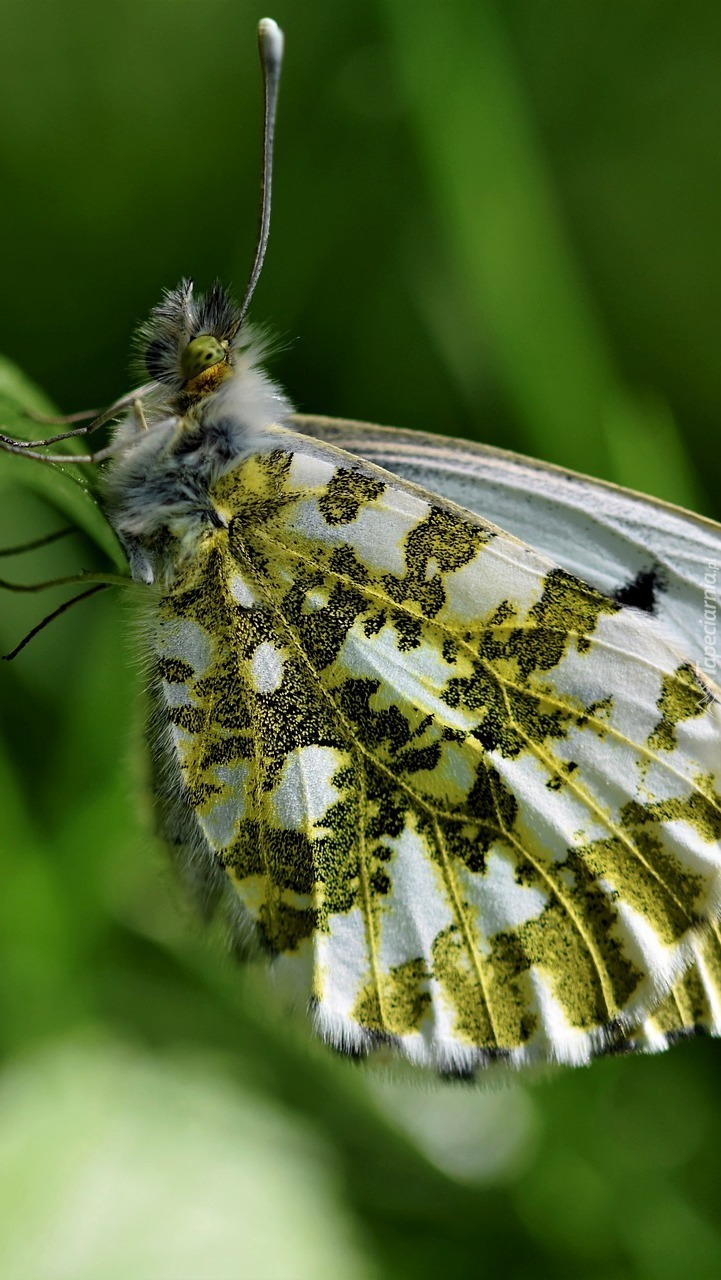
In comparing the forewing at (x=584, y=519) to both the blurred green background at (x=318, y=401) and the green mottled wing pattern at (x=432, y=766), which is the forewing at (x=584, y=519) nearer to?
the green mottled wing pattern at (x=432, y=766)

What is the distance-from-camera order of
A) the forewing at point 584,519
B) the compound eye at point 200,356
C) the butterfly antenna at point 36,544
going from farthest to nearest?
the forewing at point 584,519, the compound eye at point 200,356, the butterfly antenna at point 36,544

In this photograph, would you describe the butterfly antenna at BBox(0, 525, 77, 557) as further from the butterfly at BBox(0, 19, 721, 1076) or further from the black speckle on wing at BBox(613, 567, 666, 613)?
the black speckle on wing at BBox(613, 567, 666, 613)

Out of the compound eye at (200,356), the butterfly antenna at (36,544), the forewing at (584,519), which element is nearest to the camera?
the butterfly antenna at (36,544)

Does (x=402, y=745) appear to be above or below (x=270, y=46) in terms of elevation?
below

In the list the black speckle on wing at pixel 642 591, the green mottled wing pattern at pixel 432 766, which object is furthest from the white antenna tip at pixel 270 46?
the black speckle on wing at pixel 642 591

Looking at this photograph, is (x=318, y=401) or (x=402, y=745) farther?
(x=318, y=401)

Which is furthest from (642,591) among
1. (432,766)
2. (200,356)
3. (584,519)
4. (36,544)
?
(36,544)

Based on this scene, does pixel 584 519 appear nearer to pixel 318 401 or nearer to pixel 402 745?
pixel 402 745

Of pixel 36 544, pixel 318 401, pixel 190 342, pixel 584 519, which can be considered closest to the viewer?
pixel 36 544
